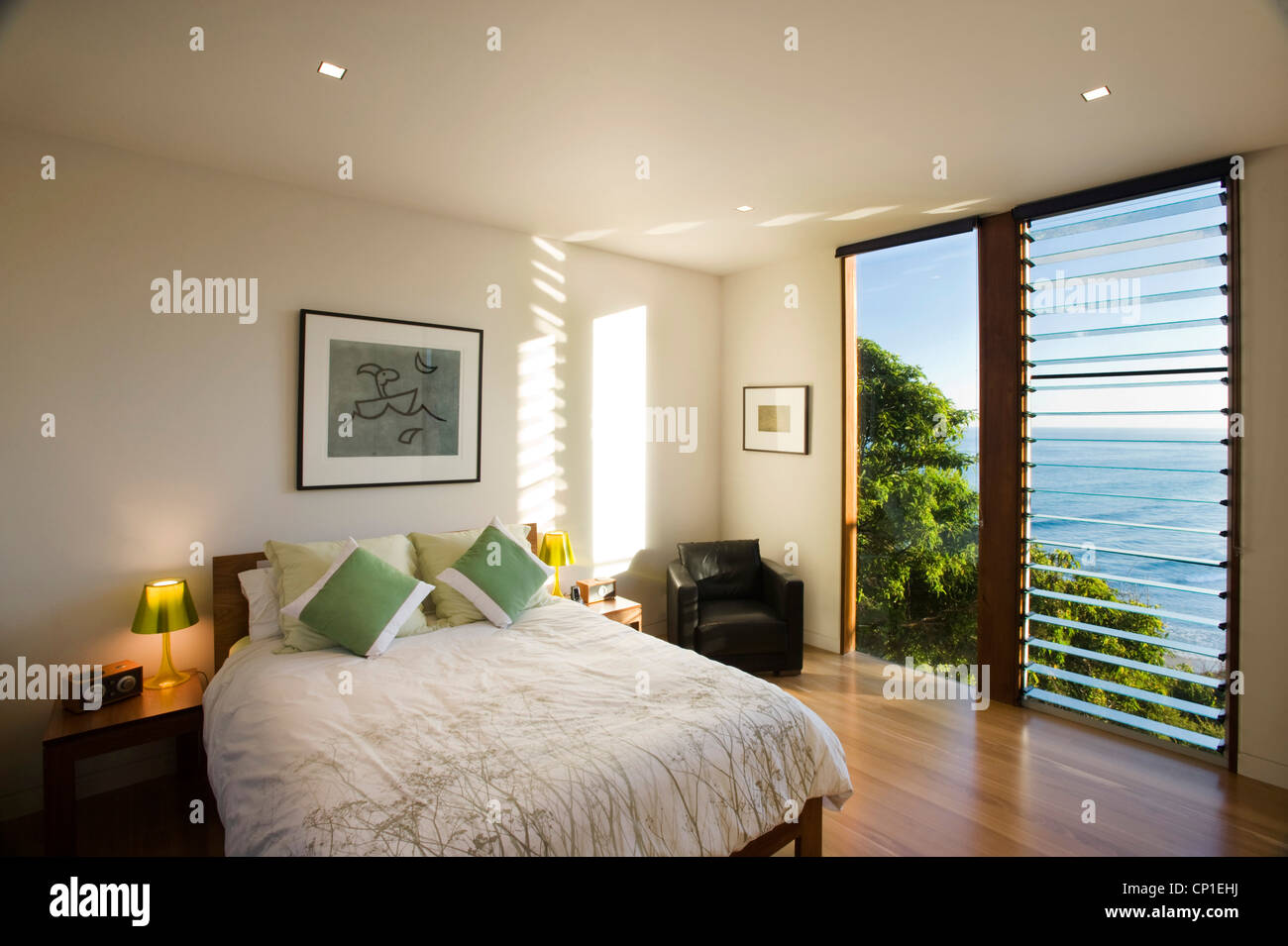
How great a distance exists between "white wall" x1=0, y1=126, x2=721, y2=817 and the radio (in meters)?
0.32

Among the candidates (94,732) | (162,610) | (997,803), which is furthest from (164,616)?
(997,803)

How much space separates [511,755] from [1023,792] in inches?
93.3

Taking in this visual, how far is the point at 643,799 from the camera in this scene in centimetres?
172

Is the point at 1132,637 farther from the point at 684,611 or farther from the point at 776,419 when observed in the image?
the point at 776,419

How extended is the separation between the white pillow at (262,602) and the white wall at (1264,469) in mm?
4512

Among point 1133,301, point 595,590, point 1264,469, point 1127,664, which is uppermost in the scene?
point 1133,301

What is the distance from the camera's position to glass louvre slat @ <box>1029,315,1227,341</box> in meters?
3.04

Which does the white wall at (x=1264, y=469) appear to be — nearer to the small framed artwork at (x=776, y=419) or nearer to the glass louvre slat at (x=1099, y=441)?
the glass louvre slat at (x=1099, y=441)

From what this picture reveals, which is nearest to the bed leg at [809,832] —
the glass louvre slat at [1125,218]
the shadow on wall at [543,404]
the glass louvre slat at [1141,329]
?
the shadow on wall at [543,404]

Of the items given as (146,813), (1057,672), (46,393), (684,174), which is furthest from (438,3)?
(1057,672)

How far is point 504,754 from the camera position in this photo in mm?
1797

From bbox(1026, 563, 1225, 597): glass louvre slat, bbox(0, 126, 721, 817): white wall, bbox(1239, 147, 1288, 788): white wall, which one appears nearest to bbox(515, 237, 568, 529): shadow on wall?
bbox(0, 126, 721, 817): white wall

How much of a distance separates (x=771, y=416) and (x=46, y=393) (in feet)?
13.9

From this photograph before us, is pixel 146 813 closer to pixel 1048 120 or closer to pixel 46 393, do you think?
pixel 46 393
